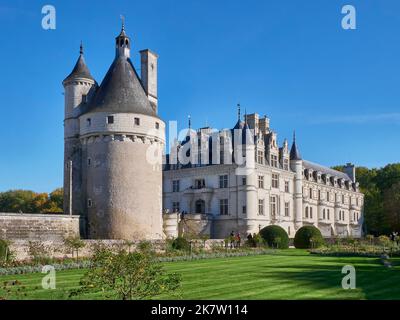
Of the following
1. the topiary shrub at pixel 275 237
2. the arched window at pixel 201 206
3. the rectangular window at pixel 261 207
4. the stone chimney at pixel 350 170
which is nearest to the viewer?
the topiary shrub at pixel 275 237

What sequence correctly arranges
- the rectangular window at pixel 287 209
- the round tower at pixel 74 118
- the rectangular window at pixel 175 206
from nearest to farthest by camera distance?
the round tower at pixel 74 118, the rectangular window at pixel 175 206, the rectangular window at pixel 287 209

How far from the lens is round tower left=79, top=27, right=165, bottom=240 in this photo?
30.2 meters

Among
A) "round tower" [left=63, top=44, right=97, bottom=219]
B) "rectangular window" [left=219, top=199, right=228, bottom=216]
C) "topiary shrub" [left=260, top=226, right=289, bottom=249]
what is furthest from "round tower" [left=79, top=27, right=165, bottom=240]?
"rectangular window" [left=219, top=199, right=228, bottom=216]

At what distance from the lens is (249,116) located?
4828cm

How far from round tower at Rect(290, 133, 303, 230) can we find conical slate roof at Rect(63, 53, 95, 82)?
968 inches

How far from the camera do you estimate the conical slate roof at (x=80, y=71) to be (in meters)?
32.9

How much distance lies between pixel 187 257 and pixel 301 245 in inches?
599

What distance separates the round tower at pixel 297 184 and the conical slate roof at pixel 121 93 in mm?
22893

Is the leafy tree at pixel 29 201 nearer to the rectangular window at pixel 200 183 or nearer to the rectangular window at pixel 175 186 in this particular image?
the rectangular window at pixel 175 186

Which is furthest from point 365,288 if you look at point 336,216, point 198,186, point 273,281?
point 336,216

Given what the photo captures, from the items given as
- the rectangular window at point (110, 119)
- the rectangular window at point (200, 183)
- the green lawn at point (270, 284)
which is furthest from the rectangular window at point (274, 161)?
the green lawn at point (270, 284)

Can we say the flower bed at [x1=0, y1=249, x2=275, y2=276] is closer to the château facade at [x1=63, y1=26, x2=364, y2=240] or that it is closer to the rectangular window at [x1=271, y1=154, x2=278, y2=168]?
the château facade at [x1=63, y1=26, x2=364, y2=240]
